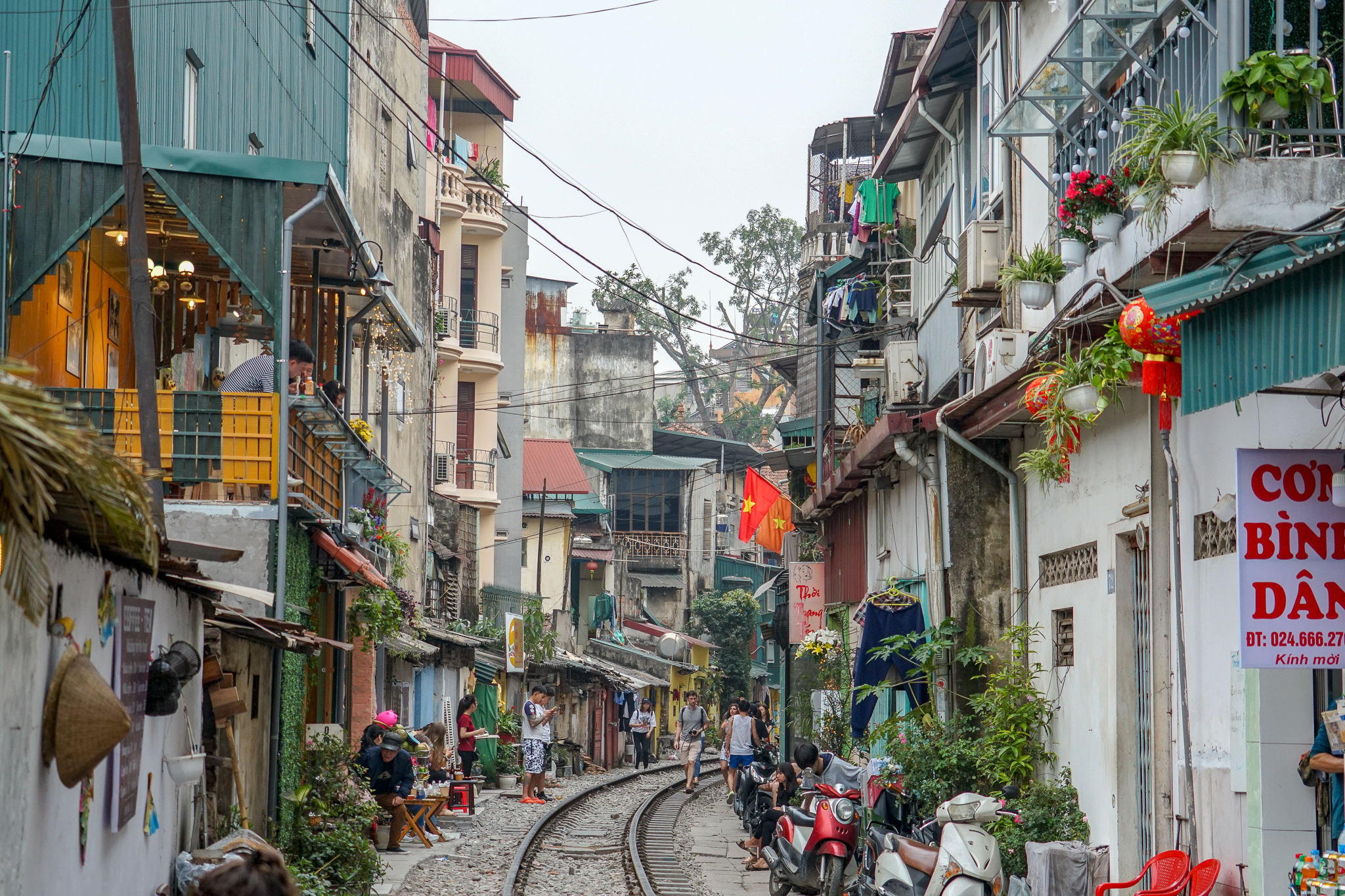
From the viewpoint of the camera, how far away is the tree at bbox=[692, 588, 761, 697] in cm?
5538

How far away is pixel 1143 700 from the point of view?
10.2 m

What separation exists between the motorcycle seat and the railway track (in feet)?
13.9

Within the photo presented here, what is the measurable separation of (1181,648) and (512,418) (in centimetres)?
3534

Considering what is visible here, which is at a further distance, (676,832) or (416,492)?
(416,492)

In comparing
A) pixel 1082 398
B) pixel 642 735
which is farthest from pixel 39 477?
→ pixel 642 735

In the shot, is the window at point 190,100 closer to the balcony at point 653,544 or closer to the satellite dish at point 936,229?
the satellite dish at point 936,229

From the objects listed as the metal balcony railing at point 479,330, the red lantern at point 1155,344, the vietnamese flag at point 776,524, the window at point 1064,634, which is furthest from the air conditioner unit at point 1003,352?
the metal balcony railing at point 479,330

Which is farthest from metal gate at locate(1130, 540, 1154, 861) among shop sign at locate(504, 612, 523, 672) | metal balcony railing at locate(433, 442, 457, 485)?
metal balcony railing at locate(433, 442, 457, 485)

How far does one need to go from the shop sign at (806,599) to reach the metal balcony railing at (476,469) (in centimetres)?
1406

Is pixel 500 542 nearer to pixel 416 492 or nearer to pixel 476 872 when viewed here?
pixel 416 492

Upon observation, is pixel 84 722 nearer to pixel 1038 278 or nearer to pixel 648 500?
pixel 1038 278

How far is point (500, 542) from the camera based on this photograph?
3978 cm

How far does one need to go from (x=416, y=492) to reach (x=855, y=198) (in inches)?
497

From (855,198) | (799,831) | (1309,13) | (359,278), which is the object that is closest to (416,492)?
(855,198)
